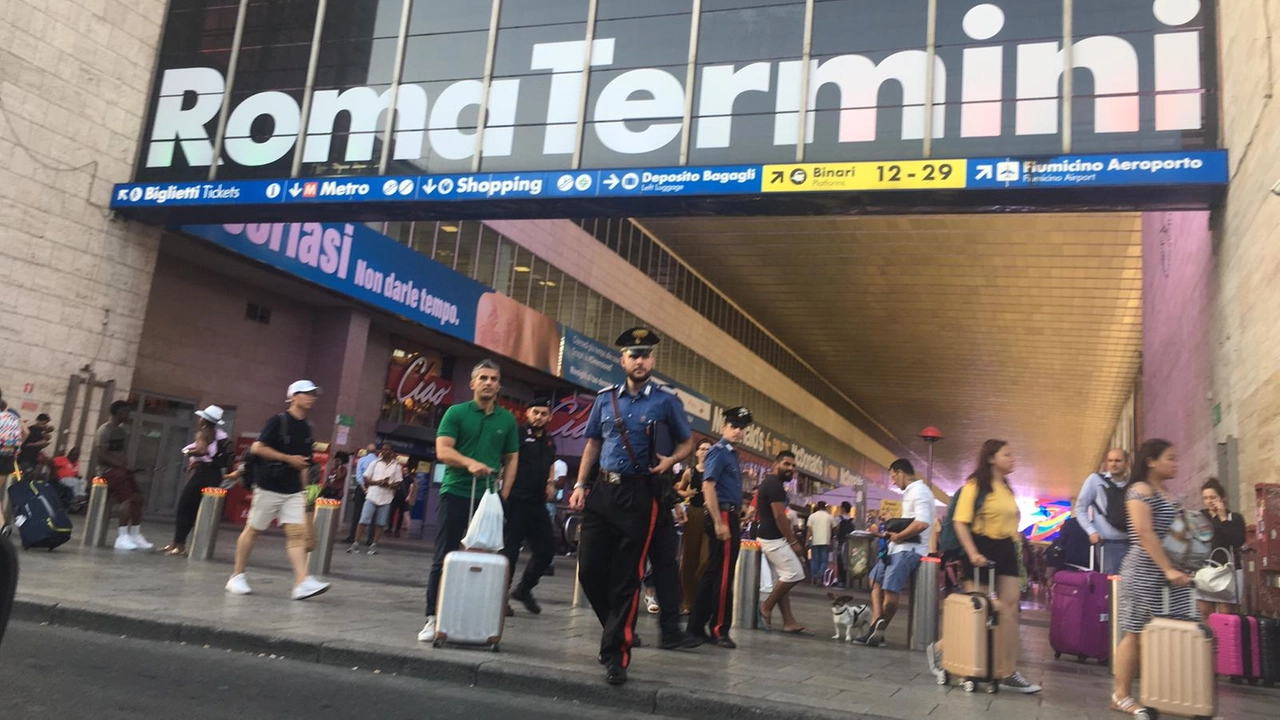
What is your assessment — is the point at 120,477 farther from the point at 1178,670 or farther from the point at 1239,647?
the point at 1239,647

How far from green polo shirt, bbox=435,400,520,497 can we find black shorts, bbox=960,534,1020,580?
3.18 metres

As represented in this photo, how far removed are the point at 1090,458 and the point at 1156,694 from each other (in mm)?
55582

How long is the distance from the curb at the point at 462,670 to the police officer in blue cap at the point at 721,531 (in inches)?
84.4

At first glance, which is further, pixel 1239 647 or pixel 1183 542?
pixel 1239 647

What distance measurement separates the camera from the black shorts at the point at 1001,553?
6129 millimetres

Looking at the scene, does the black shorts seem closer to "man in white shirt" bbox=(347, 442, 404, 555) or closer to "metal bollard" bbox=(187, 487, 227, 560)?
"metal bollard" bbox=(187, 487, 227, 560)

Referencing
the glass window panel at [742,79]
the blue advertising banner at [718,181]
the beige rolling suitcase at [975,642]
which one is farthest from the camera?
the glass window panel at [742,79]

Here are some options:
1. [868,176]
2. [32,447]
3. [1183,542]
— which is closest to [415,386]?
[32,447]

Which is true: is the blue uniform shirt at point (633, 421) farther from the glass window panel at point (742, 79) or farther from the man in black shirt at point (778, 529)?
the glass window panel at point (742, 79)

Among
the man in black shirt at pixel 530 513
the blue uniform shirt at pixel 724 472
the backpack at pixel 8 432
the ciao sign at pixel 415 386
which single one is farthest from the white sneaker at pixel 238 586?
the ciao sign at pixel 415 386

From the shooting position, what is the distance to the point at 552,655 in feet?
18.7

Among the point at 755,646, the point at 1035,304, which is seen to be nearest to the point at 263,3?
the point at 755,646

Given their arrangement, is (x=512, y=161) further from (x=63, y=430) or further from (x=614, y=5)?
(x=63, y=430)

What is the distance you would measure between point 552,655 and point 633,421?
1.54 meters
